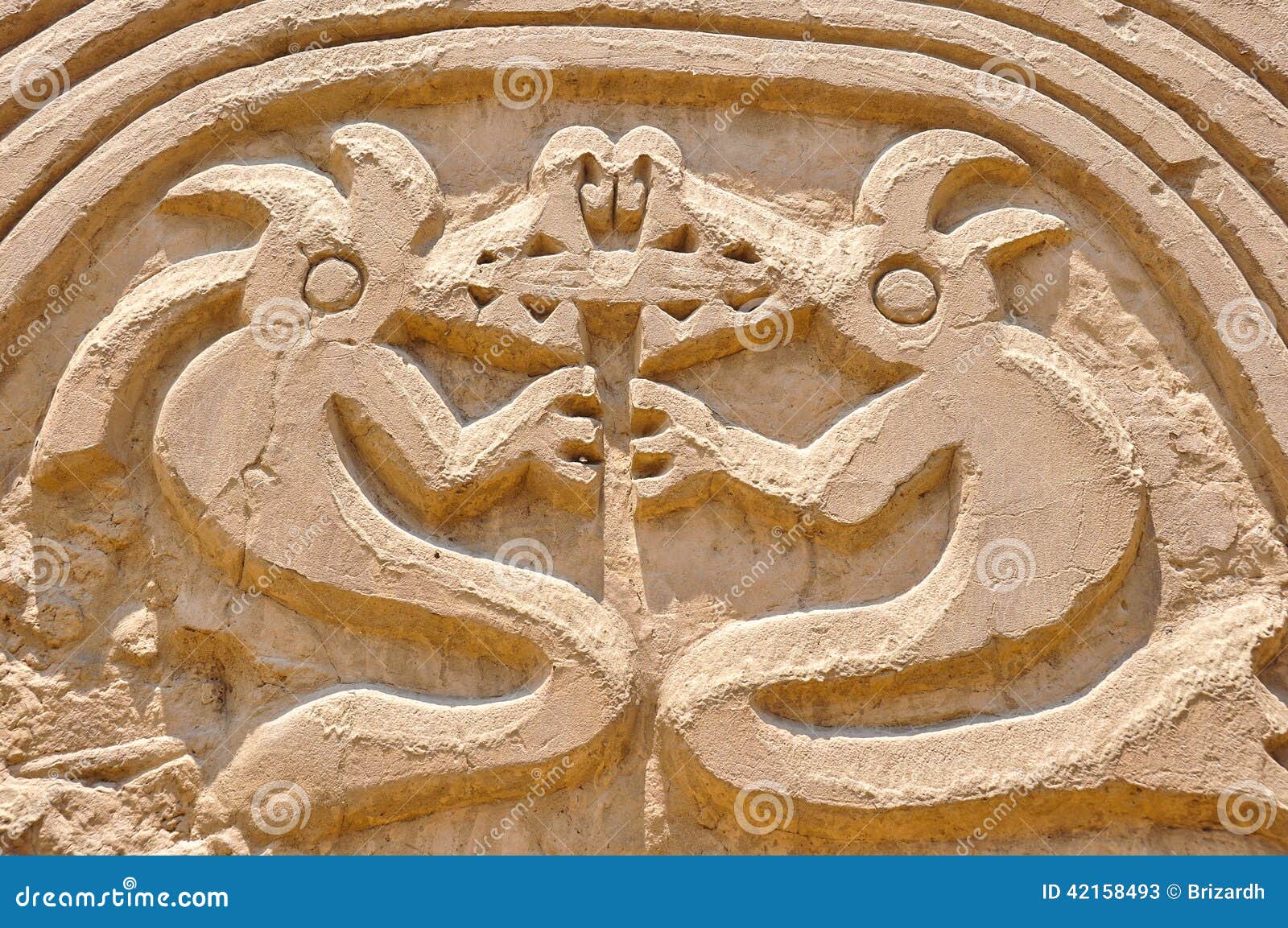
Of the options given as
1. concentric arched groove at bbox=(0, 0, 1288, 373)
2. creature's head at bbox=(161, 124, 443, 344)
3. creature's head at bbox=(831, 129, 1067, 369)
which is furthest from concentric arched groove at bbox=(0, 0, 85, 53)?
creature's head at bbox=(831, 129, 1067, 369)

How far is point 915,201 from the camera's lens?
3494 mm

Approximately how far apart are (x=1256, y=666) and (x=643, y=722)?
1.51m

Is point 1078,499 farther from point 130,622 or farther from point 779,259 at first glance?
point 130,622

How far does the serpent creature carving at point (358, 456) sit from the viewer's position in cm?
306

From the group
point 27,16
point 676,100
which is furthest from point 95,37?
point 676,100

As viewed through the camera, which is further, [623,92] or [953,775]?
[623,92]

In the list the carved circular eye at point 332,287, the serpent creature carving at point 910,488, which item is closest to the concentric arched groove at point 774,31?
the serpent creature carving at point 910,488

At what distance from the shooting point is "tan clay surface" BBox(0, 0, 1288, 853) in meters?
3.08

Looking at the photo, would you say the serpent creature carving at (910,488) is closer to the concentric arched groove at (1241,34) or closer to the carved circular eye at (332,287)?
the concentric arched groove at (1241,34)

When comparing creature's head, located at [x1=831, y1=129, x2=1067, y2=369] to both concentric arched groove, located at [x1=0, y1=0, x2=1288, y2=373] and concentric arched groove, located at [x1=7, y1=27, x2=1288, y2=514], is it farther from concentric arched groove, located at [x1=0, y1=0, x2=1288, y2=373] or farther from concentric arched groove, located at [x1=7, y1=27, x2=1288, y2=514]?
concentric arched groove, located at [x1=0, y1=0, x2=1288, y2=373]

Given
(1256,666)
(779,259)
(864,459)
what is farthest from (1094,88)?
(1256,666)

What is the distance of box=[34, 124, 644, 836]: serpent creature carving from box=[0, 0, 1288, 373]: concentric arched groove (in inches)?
13.5

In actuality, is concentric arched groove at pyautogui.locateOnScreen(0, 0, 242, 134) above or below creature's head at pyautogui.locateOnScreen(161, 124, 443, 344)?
above

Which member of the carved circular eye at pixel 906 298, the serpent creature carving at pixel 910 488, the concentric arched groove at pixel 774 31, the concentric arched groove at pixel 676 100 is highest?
the concentric arched groove at pixel 774 31
